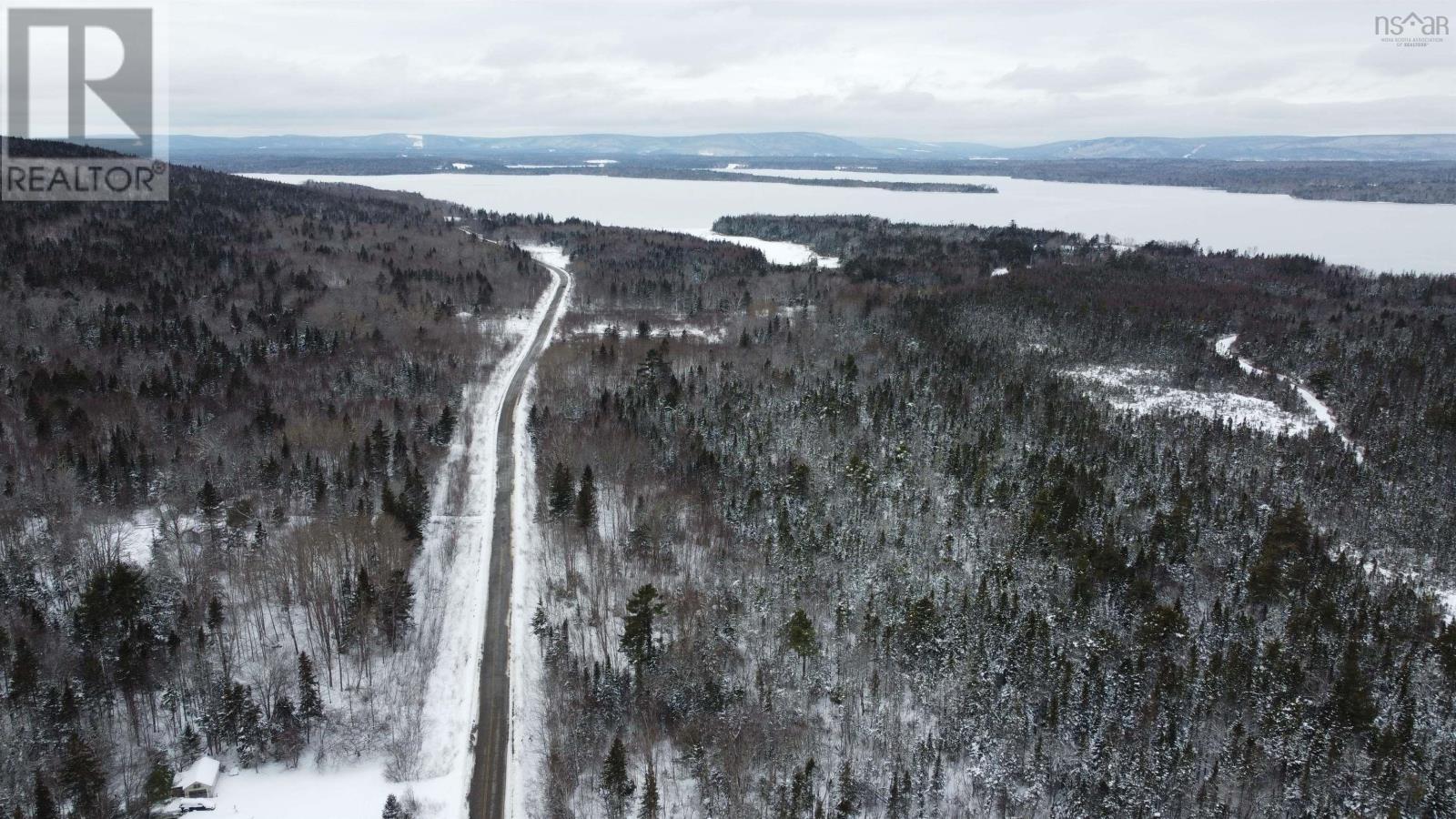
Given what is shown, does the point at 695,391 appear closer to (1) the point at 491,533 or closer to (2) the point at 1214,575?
(1) the point at 491,533

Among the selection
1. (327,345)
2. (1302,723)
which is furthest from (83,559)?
(1302,723)

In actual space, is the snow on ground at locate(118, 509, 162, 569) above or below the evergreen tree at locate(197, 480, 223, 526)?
below

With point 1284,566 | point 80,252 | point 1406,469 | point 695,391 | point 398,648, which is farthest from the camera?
point 80,252

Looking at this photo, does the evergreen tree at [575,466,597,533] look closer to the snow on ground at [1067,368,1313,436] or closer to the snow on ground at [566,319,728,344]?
the snow on ground at [566,319,728,344]

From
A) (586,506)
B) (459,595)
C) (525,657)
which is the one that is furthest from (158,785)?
(586,506)

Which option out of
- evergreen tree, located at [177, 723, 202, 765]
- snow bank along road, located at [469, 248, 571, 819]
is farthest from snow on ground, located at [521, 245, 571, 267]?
evergreen tree, located at [177, 723, 202, 765]

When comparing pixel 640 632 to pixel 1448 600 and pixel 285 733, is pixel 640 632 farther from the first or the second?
pixel 1448 600

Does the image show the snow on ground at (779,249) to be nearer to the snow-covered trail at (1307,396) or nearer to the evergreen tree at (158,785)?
the snow-covered trail at (1307,396)

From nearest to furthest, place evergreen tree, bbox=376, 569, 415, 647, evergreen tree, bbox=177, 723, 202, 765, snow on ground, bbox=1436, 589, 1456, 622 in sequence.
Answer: evergreen tree, bbox=177, 723, 202, 765
evergreen tree, bbox=376, 569, 415, 647
snow on ground, bbox=1436, 589, 1456, 622
